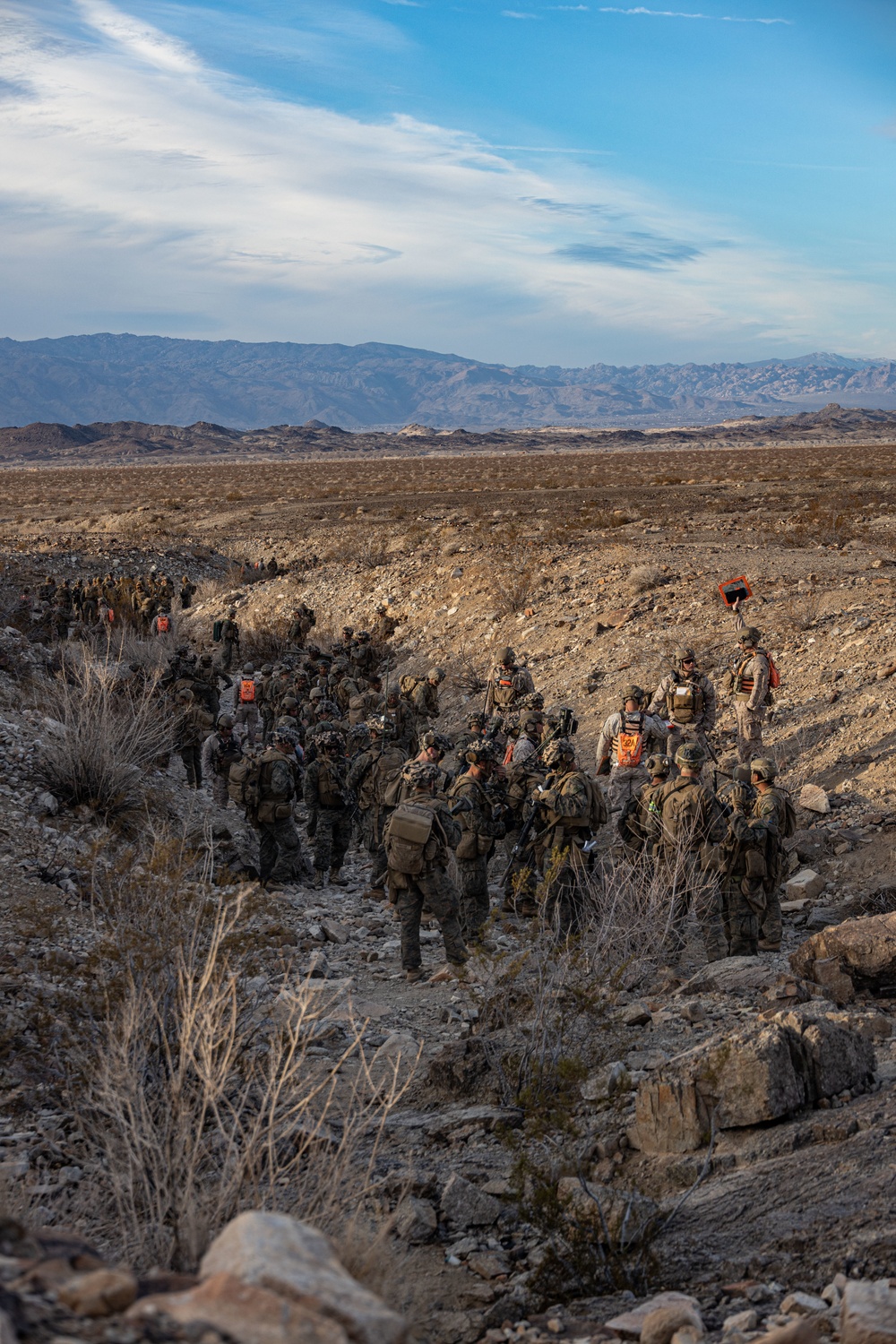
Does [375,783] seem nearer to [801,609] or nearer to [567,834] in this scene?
[567,834]

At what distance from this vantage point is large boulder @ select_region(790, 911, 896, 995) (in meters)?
6.45

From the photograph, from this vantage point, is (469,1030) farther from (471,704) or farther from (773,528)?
(773,528)

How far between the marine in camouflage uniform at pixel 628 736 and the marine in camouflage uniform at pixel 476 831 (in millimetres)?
1659

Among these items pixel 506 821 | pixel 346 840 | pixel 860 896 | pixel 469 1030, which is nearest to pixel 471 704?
pixel 346 840

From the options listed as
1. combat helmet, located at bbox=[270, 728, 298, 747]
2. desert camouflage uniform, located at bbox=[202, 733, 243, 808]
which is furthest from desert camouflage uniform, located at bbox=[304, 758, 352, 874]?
desert camouflage uniform, located at bbox=[202, 733, 243, 808]

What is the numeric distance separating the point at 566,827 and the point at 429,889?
1.33 metres

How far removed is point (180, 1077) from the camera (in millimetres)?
4027

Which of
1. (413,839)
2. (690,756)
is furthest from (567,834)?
(413,839)

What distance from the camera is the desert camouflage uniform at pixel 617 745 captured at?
33.1 feet

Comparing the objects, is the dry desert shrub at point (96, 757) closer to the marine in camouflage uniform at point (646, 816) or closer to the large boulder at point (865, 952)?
the marine in camouflage uniform at point (646, 816)

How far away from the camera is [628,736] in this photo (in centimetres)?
1014

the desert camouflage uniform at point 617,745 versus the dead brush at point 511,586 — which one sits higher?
the dead brush at point 511,586

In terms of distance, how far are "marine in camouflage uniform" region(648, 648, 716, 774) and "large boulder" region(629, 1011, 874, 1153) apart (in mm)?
5805

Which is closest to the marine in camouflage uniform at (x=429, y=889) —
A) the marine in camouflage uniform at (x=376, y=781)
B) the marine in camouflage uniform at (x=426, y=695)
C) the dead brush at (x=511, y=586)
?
the marine in camouflage uniform at (x=376, y=781)
